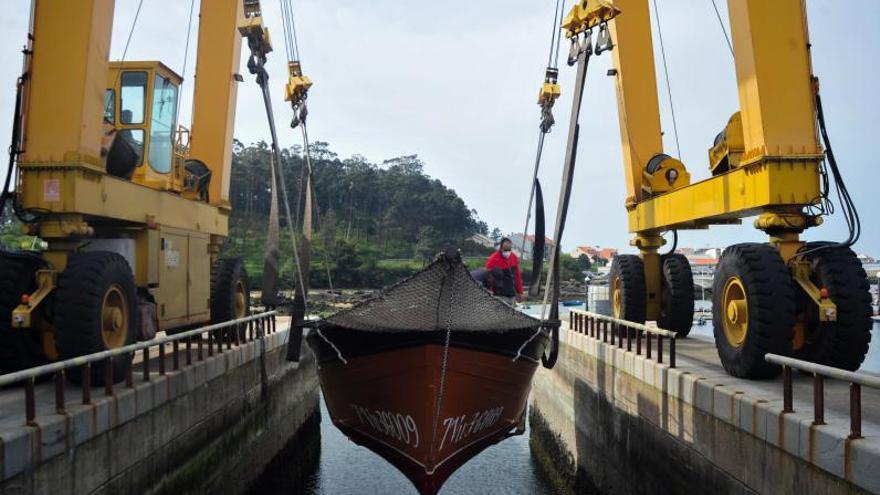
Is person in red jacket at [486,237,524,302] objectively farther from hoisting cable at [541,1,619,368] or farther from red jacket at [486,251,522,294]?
hoisting cable at [541,1,619,368]

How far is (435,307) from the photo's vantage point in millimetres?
8242

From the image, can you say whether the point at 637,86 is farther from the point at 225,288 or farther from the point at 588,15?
the point at 225,288

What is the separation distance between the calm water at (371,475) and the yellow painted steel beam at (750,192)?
5.84m

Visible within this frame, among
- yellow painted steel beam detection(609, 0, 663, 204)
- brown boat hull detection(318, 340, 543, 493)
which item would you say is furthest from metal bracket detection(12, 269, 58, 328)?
yellow painted steel beam detection(609, 0, 663, 204)

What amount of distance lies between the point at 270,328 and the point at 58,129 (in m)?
7.64

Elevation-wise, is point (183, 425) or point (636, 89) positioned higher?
point (636, 89)

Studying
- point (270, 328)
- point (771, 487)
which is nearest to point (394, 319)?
point (771, 487)

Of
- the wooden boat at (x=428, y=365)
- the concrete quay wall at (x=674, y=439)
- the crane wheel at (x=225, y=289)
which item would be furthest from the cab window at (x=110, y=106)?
the concrete quay wall at (x=674, y=439)

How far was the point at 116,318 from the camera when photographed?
859cm

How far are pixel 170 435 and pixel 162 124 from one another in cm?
516

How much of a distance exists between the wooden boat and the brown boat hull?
0.04 feet

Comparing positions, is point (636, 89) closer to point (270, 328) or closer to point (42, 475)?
point (270, 328)

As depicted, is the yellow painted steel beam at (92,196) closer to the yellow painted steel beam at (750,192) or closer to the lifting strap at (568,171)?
the lifting strap at (568,171)

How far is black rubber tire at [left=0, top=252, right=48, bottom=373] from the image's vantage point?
314 inches
